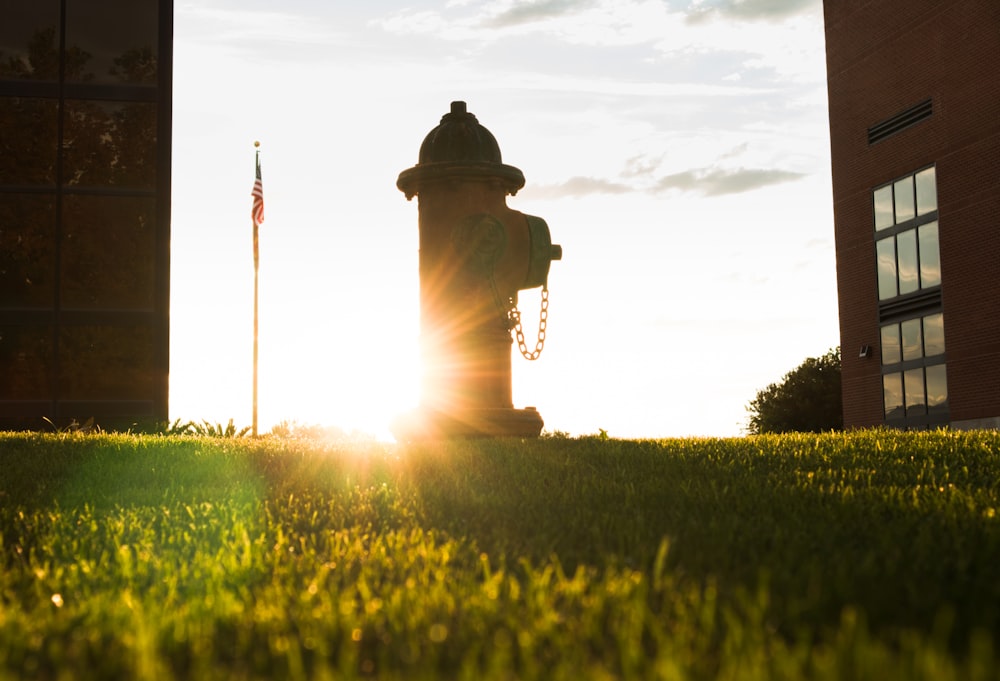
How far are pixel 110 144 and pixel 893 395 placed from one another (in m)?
28.9

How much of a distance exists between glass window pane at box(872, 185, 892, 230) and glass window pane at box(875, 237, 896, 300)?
0.65 m

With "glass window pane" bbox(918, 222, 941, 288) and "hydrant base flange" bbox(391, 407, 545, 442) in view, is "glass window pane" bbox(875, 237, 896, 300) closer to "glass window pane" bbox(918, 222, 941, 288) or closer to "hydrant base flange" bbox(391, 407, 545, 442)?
"glass window pane" bbox(918, 222, 941, 288)

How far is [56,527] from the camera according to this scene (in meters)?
8.02

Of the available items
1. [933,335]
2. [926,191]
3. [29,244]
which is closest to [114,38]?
[29,244]

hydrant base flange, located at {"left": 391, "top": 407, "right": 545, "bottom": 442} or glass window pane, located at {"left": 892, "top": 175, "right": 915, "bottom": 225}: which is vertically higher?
glass window pane, located at {"left": 892, "top": 175, "right": 915, "bottom": 225}

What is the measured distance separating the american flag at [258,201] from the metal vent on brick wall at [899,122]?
25.0 m

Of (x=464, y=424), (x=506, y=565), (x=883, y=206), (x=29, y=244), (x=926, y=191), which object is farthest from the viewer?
(x=883, y=206)

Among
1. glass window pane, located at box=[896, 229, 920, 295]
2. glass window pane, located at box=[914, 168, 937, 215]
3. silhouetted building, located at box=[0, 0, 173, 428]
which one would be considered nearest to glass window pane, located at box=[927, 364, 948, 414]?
glass window pane, located at box=[896, 229, 920, 295]

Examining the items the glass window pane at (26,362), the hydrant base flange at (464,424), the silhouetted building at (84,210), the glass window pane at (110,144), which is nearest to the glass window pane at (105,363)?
the silhouetted building at (84,210)

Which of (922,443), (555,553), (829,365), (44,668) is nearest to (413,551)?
(555,553)

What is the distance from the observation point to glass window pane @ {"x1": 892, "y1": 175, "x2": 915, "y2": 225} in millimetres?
42156

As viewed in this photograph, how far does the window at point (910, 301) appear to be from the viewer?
134 ft

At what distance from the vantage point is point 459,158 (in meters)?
16.1

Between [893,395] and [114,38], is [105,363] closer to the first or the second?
[114,38]
